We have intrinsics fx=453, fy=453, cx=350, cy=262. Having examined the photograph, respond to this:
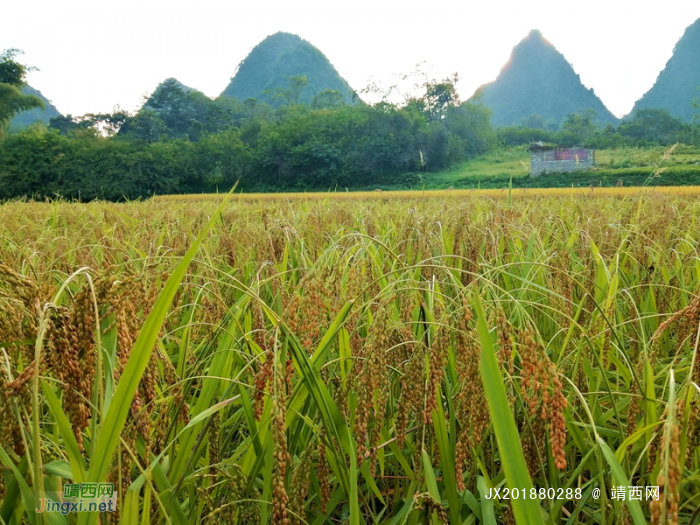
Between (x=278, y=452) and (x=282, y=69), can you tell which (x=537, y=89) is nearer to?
(x=282, y=69)

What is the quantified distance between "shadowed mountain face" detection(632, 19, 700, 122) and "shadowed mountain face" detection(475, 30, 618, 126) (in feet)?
42.8

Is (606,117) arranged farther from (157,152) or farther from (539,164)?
(157,152)

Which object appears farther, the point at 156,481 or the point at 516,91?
the point at 516,91

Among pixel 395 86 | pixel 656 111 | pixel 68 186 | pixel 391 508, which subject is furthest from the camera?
pixel 656 111

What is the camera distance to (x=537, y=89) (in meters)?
124

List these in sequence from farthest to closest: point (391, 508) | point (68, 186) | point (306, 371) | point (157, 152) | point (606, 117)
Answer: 1. point (606, 117)
2. point (157, 152)
3. point (68, 186)
4. point (391, 508)
5. point (306, 371)

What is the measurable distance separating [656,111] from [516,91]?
77.1 metres

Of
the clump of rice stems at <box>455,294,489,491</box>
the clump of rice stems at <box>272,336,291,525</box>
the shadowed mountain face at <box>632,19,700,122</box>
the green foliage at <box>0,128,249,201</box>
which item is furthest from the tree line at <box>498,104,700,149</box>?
the clump of rice stems at <box>272,336,291,525</box>

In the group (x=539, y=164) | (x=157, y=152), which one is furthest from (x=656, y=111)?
(x=157, y=152)

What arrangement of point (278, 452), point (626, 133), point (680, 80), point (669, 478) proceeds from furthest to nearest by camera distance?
point (680, 80), point (626, 133), point (278, 452), point (669, 478)

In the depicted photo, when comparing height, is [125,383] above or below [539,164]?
below

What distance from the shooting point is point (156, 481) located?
2.70 feet

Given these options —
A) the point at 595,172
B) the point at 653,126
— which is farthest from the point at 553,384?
the point at 653,126

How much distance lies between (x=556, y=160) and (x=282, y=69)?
10571 cm
